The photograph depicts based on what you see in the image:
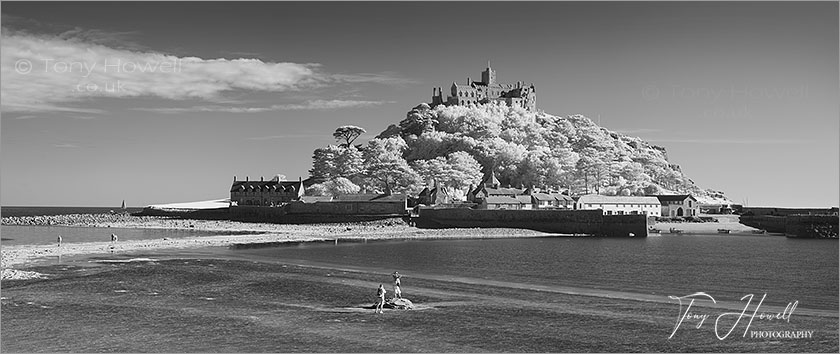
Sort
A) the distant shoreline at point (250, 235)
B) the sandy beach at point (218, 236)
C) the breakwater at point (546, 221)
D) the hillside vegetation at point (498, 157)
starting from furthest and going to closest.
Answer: the hillside vegetation at point (498, 157), the breakwater at point (546, 221), the distant shoreline at point (250, 235), the sandy beach at point (218, 236)

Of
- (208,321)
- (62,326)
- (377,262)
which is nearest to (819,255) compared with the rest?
(377,262)

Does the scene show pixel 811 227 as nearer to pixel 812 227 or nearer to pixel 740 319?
pixel 812 227

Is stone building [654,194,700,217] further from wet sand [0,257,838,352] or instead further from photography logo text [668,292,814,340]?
photography logo text [668,292,814,340]

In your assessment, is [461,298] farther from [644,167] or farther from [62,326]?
[644,167]

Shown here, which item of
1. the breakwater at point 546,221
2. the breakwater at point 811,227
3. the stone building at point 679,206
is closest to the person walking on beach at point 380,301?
the breakwater at point 546,221

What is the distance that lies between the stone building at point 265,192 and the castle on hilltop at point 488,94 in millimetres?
44638

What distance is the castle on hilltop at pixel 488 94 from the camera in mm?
147250

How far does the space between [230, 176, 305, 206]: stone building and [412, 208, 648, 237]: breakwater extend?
29679 millimetres

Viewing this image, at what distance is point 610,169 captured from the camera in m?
118

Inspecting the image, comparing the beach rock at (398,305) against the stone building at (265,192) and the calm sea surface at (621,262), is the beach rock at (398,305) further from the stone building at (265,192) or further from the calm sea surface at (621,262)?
the stone building at (265,192)

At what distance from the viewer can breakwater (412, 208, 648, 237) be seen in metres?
79.1

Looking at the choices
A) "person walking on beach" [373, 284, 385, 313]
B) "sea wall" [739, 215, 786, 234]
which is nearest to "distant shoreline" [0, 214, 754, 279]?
Result: "sea wall" [739, 215, 786, 234]

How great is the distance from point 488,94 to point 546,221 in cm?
7566

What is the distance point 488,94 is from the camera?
153625 millimetres
